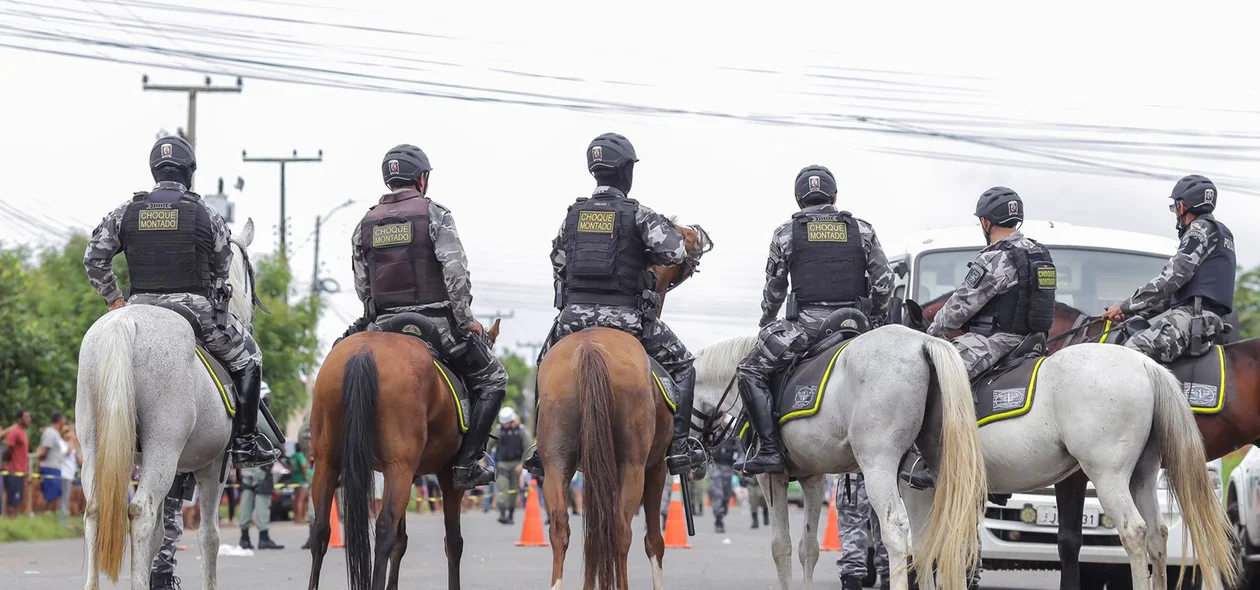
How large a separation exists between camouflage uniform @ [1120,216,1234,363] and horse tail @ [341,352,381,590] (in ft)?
17.9

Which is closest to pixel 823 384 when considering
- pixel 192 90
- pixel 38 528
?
pixel 38 528

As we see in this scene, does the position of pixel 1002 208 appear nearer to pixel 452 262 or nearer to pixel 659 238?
pixel 659 238

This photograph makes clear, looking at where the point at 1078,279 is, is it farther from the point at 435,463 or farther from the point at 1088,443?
the point at 435,463

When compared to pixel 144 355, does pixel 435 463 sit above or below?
below

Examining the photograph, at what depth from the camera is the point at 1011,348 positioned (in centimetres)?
1092

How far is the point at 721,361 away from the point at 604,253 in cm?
253

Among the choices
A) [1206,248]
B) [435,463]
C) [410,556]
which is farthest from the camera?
[410,556]

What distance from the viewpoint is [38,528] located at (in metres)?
23.1

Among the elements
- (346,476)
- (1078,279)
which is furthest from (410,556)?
(346,476)

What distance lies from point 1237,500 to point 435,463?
847cm

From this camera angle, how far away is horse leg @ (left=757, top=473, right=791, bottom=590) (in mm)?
11023

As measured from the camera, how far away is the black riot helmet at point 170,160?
10.6m

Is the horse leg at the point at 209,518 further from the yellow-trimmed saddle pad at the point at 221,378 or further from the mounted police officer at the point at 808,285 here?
the mounted police officer at the point at 808,285

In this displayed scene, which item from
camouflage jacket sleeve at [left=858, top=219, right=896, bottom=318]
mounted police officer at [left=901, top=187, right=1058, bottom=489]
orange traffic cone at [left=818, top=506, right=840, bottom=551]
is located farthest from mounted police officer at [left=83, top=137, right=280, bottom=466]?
orange traffic cone at [left=818, top=506, right=840, bottom=551]
